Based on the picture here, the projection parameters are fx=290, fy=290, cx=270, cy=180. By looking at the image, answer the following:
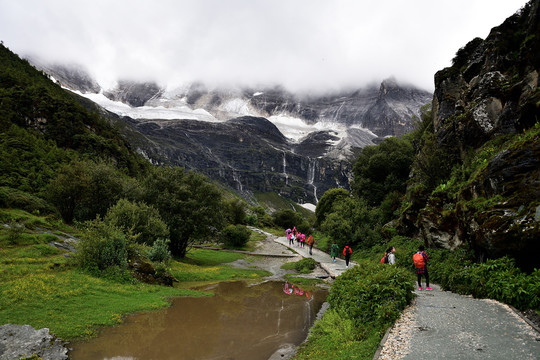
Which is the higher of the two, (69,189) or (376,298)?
(69,189)

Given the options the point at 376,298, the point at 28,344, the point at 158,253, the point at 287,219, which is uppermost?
the point at 287,219

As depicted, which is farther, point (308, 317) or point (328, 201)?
point (328, 201)

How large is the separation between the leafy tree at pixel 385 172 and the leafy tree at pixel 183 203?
79.6 feet

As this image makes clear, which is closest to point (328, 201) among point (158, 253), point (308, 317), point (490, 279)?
point (158, 253)

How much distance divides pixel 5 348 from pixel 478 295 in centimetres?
1658

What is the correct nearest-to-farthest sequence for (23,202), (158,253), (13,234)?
1. (13,234)
2. (158,253)
3. (23,202)

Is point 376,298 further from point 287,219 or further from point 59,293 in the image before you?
point 287,219

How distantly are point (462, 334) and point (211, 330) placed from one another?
8.86 m

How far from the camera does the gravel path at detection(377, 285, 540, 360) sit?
7134 millimetres

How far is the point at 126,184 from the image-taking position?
3438 cm

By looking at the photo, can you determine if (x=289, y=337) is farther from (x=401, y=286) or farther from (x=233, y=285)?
(x=233, y=285)

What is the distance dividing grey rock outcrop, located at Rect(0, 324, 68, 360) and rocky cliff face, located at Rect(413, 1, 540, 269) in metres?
16.5

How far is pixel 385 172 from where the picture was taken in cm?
4478

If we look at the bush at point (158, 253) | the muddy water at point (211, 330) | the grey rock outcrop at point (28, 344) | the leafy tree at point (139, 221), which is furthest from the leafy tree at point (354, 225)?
the grey rock outcrop at point (28, 344)
